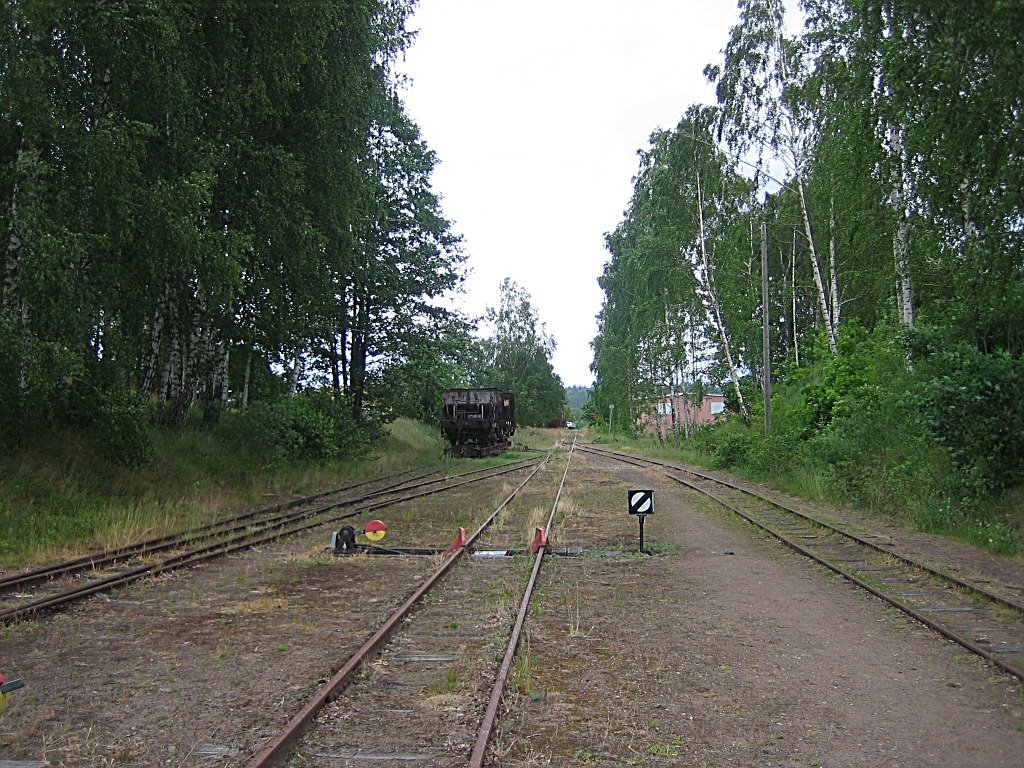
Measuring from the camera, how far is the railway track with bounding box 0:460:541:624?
7957 millimetres

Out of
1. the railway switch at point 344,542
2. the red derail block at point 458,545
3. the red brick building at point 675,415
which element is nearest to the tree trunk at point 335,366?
the railway switch at point 344,542

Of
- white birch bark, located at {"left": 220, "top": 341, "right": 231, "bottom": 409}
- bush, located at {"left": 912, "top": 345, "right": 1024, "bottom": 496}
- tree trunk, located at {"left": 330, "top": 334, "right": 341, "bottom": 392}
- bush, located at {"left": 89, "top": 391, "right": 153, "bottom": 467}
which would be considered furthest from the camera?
tree trunk, located at {"left": 330, "top": 334, "right": 341, "bottom": 392}

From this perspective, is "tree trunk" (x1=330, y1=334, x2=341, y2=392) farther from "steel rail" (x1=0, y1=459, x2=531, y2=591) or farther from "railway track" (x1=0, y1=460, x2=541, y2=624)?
"railway track" (x1=0, y1=460, x2=541, y2=624)

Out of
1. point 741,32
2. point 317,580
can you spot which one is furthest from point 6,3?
point 741,32

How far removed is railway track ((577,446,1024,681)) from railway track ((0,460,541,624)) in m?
7.72

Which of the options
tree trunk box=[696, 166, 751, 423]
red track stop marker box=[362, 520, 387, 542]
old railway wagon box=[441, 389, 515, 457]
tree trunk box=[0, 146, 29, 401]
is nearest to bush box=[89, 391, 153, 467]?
tree trunk box=[0, 146, 29, 401]

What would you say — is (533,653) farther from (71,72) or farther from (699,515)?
(71,72)

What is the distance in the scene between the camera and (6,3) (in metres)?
10.2

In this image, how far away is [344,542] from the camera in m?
10.9

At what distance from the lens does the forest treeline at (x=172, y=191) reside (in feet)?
35.3

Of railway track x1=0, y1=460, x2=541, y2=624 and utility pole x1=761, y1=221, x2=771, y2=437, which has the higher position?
utility pole x1=761, y1=221, x2=771, y2=437

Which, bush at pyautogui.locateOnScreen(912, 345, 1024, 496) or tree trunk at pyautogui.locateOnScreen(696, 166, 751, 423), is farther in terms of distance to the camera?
tree trunk at pyautogui.locateOnScreen(696, 166, 751, 423)

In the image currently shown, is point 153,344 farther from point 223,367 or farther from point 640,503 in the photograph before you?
point 640,503

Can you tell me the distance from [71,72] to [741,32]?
22.7 meters
